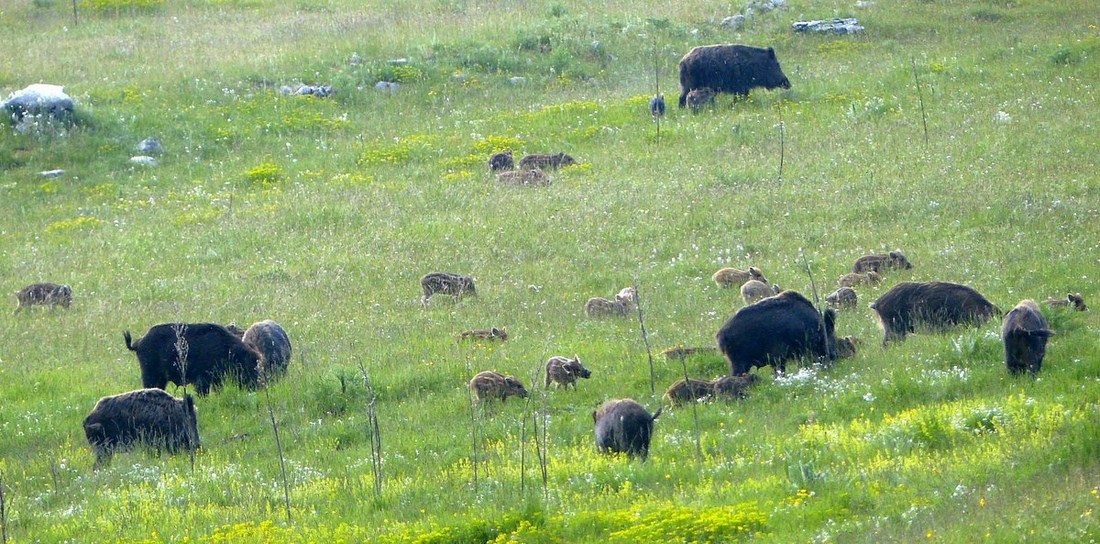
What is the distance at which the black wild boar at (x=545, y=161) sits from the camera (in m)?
23.5

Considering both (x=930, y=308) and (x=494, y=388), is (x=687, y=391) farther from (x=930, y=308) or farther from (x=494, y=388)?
(x=930, y=308)

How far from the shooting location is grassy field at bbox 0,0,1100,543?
29.6 ft

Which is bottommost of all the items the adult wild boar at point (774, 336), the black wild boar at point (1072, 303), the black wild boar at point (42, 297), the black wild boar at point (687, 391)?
the black wild boar at point (42, 297)

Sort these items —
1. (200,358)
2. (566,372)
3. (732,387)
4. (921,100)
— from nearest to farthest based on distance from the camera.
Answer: (732,387) → (566,372) → (200,358) → (921,100)

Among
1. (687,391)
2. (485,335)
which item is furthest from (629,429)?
(485,335)

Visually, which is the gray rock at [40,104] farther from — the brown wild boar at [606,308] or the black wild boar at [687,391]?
the black wild boar at [687,391]

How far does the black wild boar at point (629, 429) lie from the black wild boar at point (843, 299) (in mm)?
4904

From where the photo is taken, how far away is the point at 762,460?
942cm

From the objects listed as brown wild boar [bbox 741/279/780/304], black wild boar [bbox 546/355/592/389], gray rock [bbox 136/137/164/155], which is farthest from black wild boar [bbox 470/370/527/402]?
gray rock [bbox 136/137/164/155]

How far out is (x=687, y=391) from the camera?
11.6m

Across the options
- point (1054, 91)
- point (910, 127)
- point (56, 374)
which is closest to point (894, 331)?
point (56, 374)

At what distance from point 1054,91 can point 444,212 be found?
39.5ft

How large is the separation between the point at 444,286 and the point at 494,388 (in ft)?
14.1

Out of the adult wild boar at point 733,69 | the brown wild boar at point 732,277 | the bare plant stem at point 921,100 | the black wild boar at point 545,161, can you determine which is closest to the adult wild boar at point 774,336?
the brown wild boar at point 732,277
